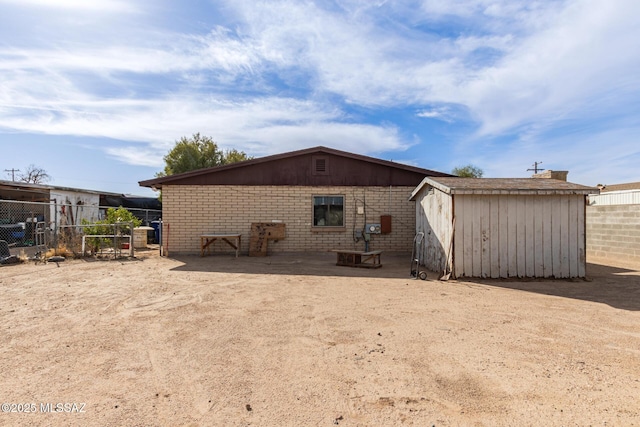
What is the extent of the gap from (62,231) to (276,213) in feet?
26.2

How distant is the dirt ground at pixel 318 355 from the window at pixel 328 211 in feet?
19.5

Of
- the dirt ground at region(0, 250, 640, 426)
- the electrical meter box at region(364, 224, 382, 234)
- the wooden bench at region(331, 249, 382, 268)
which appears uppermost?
the electrical meter box at region(364, 224, 382, 234)

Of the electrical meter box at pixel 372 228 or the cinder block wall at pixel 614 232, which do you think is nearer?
the cinder block wall at pixel 614 232

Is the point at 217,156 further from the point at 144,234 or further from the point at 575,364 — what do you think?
the point at 575,364

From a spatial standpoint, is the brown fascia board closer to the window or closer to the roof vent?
the roof vent

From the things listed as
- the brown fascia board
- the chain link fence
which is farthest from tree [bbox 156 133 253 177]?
the brown fascia board

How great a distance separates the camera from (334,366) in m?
3.58

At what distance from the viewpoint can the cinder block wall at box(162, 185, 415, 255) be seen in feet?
42.7

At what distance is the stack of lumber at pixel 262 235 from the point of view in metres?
12.7

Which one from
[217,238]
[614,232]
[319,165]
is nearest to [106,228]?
[217,238]

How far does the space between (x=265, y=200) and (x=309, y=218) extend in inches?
70.9

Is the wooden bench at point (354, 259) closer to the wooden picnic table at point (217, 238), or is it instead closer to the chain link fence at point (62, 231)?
the wooden picnic table at point (217, 238)

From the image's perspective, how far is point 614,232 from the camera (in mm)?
12641

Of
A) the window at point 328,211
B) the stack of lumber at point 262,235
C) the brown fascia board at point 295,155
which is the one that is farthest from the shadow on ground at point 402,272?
the brown fascia board at point 295,155
